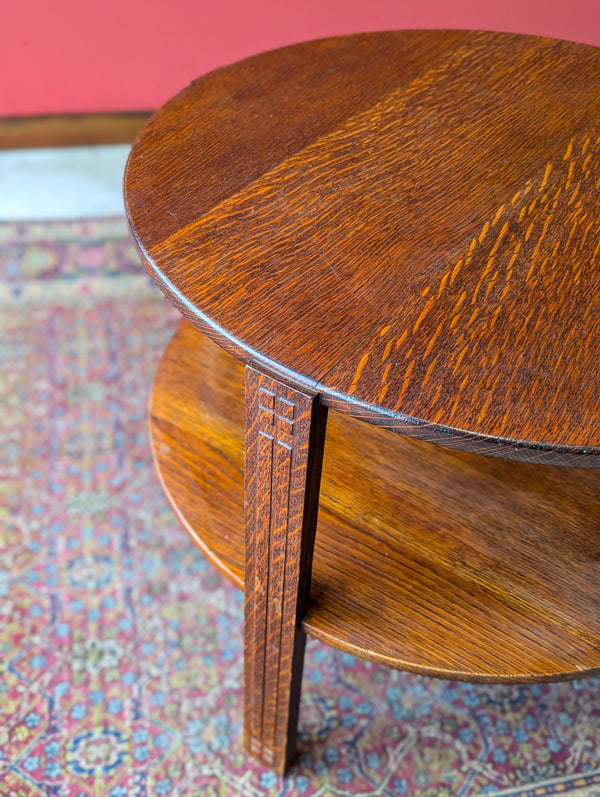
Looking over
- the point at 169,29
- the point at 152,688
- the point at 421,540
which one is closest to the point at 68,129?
the point at 169,29

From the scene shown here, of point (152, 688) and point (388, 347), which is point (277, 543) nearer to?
point (388, 347)

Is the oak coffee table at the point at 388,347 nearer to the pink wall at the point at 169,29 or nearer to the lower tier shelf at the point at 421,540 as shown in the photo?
the lower tier shelf at the point at 421,540

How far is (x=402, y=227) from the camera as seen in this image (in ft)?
2.60

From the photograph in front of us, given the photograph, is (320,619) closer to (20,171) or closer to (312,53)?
(312,53)

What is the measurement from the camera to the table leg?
66cm

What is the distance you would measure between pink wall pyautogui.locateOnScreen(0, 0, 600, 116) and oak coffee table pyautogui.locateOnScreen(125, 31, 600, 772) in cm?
83

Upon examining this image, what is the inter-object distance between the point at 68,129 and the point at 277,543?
1574 millimetres

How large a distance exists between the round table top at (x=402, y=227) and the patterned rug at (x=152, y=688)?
0.62 meters

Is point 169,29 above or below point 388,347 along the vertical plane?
above

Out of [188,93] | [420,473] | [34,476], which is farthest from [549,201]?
[34,476]

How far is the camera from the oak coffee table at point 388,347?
0.65 meters

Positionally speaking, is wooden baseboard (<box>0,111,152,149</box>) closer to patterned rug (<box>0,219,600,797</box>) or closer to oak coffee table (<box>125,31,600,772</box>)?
patterned rug (<box>0,219,600,797</box>)

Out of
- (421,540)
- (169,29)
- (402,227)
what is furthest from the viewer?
(169,29)

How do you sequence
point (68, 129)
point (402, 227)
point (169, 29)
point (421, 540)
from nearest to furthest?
point (402, 227), point (421, 540), point (169, 29), point (68, 129)
